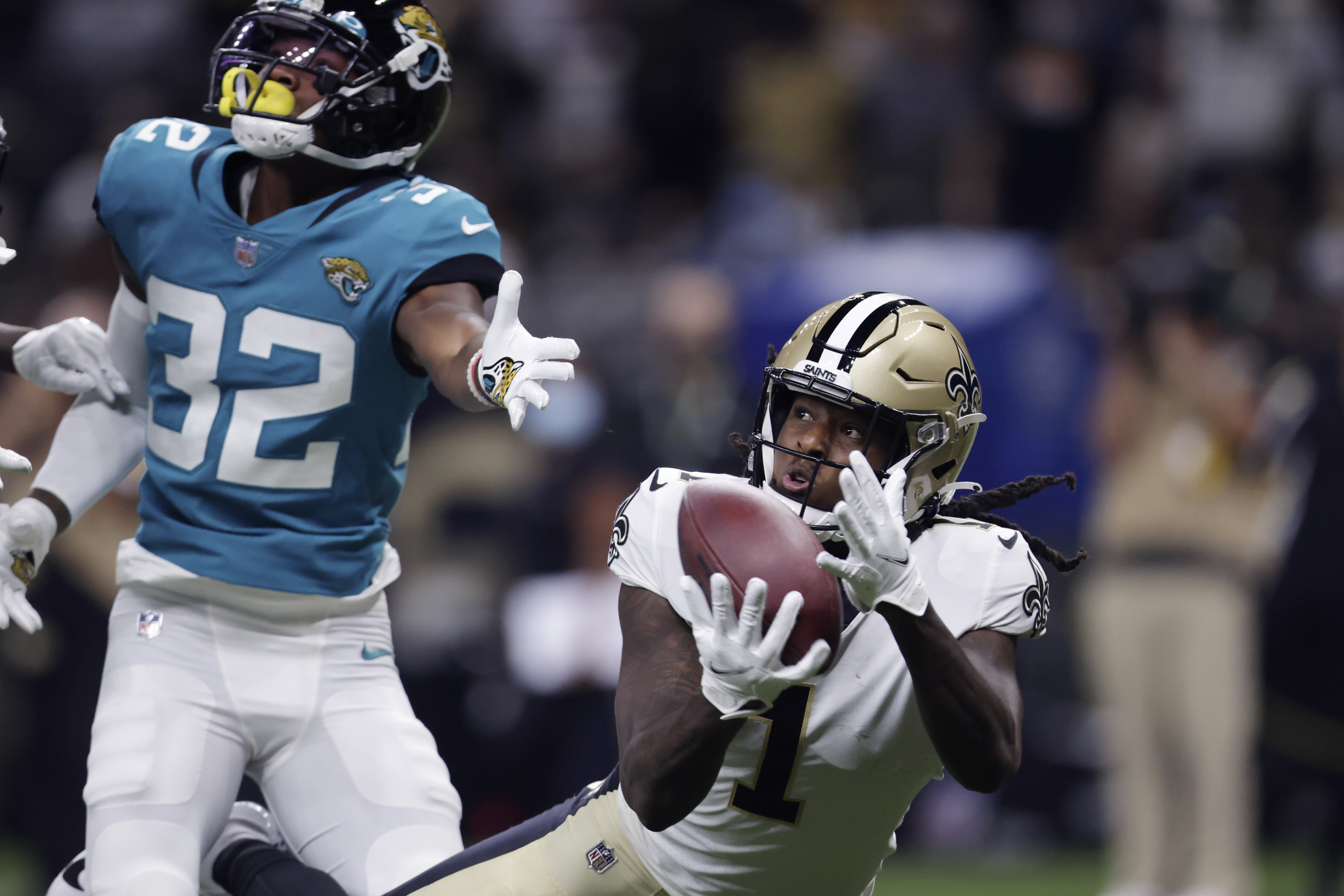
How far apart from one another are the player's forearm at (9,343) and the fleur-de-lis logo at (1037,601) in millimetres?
2068

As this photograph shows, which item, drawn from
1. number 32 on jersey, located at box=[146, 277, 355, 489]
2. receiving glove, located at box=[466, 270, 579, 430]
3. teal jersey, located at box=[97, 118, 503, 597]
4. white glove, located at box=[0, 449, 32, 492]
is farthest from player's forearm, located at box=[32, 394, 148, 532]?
receiving glove, located at box=[466, 270, 579, 430]

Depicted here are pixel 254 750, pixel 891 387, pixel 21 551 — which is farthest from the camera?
pixel 21 551

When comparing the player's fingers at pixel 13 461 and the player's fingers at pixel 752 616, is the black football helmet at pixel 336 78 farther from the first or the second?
the player's fingers at pixel 752 616

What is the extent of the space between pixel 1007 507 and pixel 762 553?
0.71 meters

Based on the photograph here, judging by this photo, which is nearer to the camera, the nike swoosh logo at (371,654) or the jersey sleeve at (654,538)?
the jersey sleeve at (654,538)

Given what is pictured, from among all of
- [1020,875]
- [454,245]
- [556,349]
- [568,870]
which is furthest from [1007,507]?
[1020,875]

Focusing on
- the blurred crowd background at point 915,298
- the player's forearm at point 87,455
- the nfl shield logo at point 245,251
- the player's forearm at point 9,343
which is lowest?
the blurred crowd background at point 915,298

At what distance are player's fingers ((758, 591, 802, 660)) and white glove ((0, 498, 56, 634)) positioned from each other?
1.67 metres

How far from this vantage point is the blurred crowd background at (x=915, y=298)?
22.0ft

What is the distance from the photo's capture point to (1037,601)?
269 centimetres

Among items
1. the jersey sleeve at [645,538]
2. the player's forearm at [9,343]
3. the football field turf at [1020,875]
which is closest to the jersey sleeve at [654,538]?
the jersey sleeve at [645,538]

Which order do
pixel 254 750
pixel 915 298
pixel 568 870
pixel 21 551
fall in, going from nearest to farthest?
1. pixel 568 870
2. pixel 254 750
3. pixel 21 551
4. pixel 915 298

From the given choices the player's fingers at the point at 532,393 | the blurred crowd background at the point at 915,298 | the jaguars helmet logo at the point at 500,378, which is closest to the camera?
the player's fingers at the point at 532,393

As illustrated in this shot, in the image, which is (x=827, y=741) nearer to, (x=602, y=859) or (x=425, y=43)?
(x=602, y=859)
